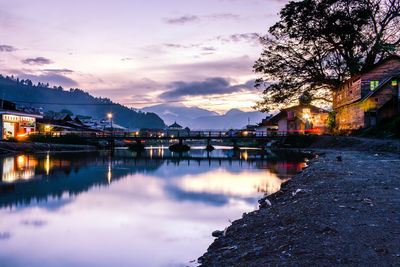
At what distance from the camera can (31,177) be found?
21.2 m

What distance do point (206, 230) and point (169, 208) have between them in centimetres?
405

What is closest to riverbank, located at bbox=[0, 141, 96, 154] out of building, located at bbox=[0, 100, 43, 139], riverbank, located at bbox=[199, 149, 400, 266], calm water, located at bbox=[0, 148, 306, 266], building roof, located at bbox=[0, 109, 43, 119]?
building, located at bbox=[0, 100, 43, 139]

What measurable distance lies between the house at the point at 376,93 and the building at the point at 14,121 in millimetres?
56492

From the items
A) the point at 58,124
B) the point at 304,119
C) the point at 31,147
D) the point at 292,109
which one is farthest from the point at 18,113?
the point at 304,119

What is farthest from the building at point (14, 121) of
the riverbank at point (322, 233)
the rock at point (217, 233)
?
the riverbank at point (322, 233)

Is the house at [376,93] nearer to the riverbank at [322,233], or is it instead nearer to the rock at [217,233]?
the riverbank at [322,233]

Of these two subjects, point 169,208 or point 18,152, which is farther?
point 18,152

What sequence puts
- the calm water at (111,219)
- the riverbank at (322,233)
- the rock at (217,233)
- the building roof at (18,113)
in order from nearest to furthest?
1. the riverbank at (322,233)
2. the calm water at (111,219)
3. the rock at (217,233)
4. the building roof at (18,113)

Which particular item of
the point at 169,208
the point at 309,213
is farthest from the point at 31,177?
the point at 309,213

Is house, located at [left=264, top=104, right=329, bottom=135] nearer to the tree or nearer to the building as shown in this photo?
the tree

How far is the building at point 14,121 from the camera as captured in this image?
5904 cm

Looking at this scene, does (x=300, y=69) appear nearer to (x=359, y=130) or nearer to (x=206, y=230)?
(x=359, y=130)

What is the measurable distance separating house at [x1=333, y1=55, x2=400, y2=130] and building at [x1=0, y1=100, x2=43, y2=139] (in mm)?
56492

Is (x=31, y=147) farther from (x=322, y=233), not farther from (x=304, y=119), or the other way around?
(x=322, y=233)
